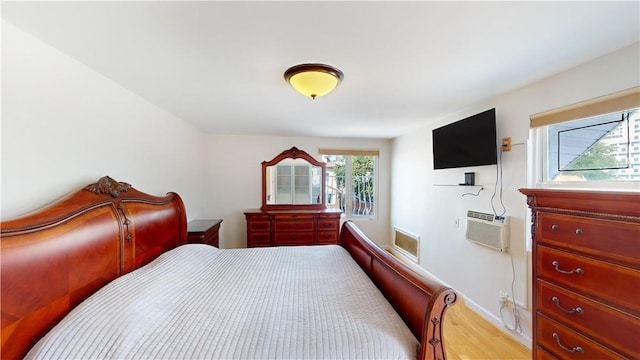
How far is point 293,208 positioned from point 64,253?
310cm

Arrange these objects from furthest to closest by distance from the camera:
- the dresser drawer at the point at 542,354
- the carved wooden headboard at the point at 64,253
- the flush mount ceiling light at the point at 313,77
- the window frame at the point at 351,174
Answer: the window frame at the point at 351,174, the flush mount ceiling light at the point at 313,77, the dresser drawer at the point at 542,354, the carved wooden headboard at the point at 64,253

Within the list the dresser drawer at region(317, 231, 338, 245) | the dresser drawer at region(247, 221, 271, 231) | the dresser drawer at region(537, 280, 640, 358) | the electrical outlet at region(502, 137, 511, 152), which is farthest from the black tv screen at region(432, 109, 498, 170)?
the dresser drawer at region(247, 221, 271, 231)

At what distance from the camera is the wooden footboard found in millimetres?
982

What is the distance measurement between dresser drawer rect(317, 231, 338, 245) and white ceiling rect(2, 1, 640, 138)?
2302 millimetres

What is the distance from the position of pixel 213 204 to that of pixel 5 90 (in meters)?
3.04

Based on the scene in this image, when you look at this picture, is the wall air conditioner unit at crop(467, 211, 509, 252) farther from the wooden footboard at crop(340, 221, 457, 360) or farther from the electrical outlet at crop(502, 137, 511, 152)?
the wooden footboard at crop(340, 221, 457, 360)

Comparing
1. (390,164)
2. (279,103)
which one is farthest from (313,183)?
(279,103)

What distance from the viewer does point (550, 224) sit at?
1349mm

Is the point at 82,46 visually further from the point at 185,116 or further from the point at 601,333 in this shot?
the point at 601,333

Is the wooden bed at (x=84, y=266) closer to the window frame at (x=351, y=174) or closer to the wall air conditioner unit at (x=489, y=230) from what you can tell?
the wall air conditioner unit at (x=489, y=230)

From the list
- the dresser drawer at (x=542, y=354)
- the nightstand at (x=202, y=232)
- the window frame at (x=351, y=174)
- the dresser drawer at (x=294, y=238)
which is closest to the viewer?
the dresser drawer at (x=542, y=354)

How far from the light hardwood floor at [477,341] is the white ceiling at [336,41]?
1911 millimetres

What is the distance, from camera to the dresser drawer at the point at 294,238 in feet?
12.2

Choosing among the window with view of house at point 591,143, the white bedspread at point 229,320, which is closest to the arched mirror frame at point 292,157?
the white bedspread at point 229,320
